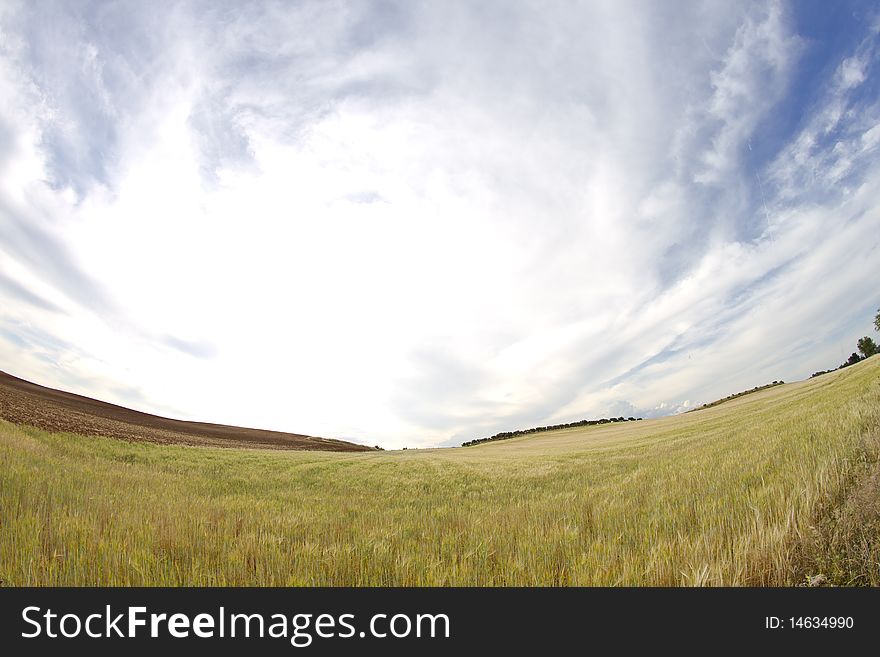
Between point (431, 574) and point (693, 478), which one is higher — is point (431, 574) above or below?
below

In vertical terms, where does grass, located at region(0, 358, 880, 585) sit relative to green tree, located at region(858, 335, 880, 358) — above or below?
below

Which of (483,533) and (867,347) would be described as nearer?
→ (483,533)

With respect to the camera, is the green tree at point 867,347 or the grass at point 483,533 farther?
the green tree at point 867,347

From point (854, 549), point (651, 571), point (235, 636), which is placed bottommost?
point (235, 636)

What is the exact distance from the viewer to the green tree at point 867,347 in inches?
4380

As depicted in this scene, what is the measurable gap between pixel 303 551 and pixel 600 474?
11327 mm

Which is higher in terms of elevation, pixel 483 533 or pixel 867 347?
pixel 867 347

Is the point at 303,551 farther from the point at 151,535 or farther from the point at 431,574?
the point at 151,535

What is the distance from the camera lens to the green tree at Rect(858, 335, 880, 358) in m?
111

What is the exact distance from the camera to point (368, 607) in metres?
2.95

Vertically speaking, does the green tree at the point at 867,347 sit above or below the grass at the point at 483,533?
above

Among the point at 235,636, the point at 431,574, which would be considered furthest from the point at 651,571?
the point at 235,636

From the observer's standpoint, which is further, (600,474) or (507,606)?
(600,474)

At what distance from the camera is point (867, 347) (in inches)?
4419
